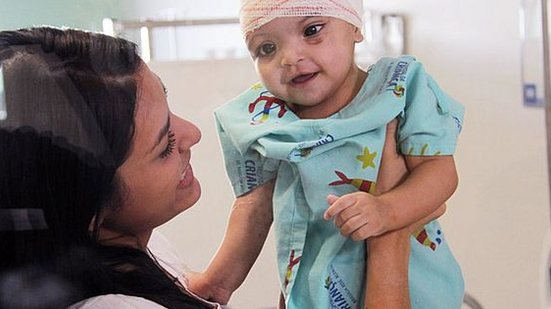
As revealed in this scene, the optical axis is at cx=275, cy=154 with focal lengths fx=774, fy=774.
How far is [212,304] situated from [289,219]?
0.26ft

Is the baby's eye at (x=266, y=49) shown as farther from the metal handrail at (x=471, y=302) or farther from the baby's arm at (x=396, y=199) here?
the metal handrail at (x=471, y=302)

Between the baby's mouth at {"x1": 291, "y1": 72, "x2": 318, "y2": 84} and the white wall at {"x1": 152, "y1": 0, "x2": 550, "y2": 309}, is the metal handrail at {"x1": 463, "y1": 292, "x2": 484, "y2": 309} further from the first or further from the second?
the baby's mouth at {"x1": 291, "y1": 72, "x2": 318, "y2": 84}

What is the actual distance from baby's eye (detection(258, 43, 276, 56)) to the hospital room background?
7 cm

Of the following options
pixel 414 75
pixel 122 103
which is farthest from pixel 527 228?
pixel 122 103

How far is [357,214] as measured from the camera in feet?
1.67

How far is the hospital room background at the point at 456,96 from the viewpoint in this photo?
0.57m

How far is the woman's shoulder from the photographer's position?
1.42 feet

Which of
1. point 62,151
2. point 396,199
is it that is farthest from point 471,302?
point 62,151

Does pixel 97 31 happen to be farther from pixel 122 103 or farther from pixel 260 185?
pixel 260 185

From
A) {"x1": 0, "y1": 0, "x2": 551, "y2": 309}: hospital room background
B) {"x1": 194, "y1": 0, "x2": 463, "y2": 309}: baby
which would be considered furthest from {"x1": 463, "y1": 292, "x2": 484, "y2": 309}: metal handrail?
{"x1": 194, "y1": 0, "x2": 463, "y2": 309}: baby

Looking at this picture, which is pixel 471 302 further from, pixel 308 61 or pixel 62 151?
pixel 62 151

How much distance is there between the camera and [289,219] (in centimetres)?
55

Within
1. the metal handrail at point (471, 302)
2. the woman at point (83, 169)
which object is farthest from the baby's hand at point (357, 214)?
the metal handrail at point (471, 302)

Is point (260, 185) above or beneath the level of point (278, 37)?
beneath
